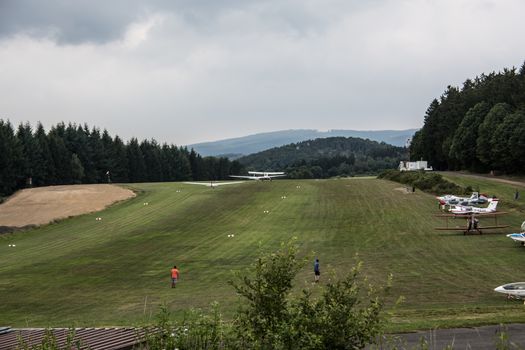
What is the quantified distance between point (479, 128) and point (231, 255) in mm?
60405

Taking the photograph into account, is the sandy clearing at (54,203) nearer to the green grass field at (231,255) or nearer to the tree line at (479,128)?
the green grass field at (231,255)

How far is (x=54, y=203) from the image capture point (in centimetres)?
8038

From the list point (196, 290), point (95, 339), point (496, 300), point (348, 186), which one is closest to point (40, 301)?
point (196, 290)

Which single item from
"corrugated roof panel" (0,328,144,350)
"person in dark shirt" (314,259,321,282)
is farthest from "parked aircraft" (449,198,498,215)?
"corrugated roof panel" (0,328,144,350)

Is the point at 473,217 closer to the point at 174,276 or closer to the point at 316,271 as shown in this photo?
the point at 316,271

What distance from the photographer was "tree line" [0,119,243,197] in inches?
4218

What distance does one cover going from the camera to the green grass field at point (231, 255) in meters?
30.0

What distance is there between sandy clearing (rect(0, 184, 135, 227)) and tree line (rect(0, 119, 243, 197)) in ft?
59.9

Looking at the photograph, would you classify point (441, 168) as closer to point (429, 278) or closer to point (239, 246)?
point (239, 246)

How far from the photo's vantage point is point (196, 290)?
34.9 metres

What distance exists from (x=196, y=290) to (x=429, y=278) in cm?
1484

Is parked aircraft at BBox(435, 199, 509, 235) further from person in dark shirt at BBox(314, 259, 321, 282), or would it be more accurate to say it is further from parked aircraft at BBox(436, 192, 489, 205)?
person in dark shirt at BBox(314, 259, 321, 282)

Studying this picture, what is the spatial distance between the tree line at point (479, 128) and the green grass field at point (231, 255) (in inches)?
484

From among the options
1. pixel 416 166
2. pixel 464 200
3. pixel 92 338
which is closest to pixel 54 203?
pixel 464 200
